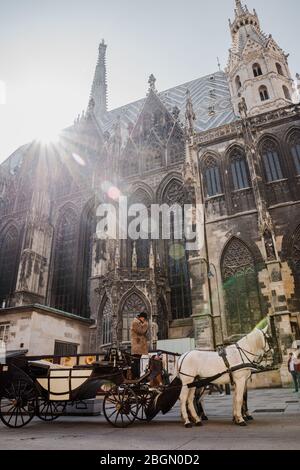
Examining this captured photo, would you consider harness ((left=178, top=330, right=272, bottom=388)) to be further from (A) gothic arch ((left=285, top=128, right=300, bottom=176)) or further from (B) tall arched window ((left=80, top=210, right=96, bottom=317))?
(B) tall arched window ((left=80, top=210, right=96, bottom=317))

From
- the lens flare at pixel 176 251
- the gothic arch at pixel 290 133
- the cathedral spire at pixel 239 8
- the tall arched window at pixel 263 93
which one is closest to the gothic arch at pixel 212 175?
the lens flare at pixel 176 251

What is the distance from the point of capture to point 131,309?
54.7 ft

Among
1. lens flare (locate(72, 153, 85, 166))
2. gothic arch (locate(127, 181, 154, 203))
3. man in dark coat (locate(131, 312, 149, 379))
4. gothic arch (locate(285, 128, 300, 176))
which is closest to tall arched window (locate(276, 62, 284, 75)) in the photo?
gothic arch (locate(285, 128, 300, 176))

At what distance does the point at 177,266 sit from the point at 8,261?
14.1m

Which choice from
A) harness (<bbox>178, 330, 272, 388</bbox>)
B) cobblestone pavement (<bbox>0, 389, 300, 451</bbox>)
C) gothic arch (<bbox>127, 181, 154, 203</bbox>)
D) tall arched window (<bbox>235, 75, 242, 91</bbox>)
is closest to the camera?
cobblestone pavement (<bbox>0, 389, 300, 451</bbox>)

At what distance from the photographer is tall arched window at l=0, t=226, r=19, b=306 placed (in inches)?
924

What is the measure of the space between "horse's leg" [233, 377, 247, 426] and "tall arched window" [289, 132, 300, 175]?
14.3 metres

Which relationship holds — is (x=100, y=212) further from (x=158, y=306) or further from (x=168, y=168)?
(x=158, y=306)

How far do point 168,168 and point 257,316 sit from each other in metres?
11.5

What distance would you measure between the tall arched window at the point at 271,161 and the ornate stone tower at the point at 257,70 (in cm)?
371

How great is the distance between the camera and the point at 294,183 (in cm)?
1664

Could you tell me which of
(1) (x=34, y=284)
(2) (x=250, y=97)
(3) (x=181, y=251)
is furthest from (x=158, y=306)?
(2) (x=250, y=97)

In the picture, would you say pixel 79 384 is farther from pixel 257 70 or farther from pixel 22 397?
pixel 257 70
